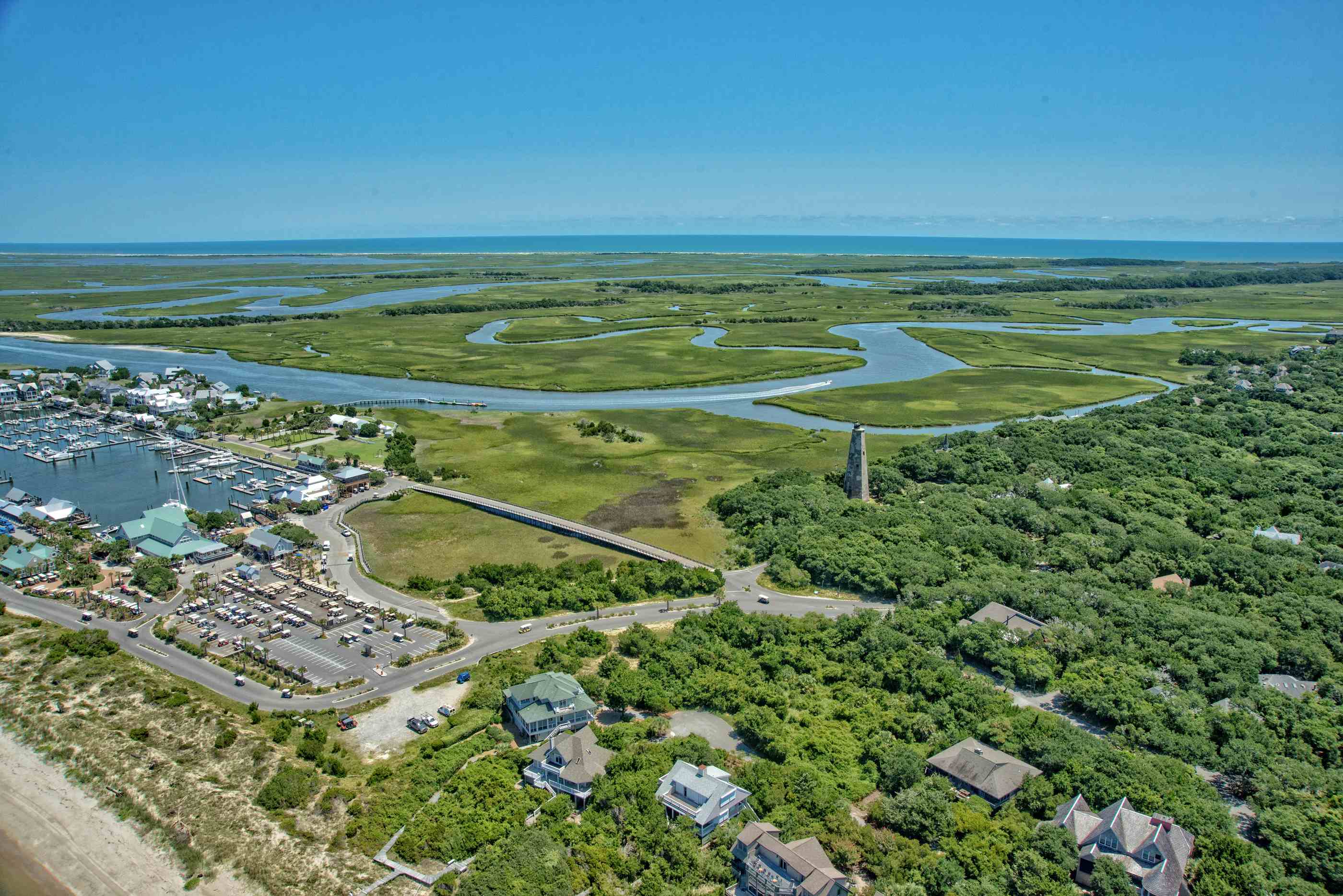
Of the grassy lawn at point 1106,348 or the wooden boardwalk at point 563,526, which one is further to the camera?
the grassy lawn at point 1106,348

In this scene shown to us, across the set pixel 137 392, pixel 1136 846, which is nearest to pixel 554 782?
pixel 1136 846

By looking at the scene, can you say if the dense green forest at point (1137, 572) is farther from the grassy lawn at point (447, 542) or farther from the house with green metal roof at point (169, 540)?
the house with green metal roof at point (169, 540)

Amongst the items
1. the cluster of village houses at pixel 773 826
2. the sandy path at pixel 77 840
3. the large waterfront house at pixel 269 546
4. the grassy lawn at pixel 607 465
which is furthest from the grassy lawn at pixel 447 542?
the sandy path at pixel 77 840

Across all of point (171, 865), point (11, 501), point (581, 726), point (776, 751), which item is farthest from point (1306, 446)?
point (11, 501)

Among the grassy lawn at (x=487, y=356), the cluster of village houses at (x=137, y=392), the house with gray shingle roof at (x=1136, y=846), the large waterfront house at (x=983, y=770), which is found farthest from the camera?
the grassy lawn at (x=487, y=356)

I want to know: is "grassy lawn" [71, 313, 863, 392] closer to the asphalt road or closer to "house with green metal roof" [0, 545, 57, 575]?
"house with green metal roof" [0, 545, 57, 575]

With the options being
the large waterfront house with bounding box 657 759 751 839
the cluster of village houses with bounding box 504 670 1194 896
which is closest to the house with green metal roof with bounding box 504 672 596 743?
the cluster of village houses with bounding box 504 670 1194 896

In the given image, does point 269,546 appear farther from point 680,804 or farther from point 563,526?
point 680,804
